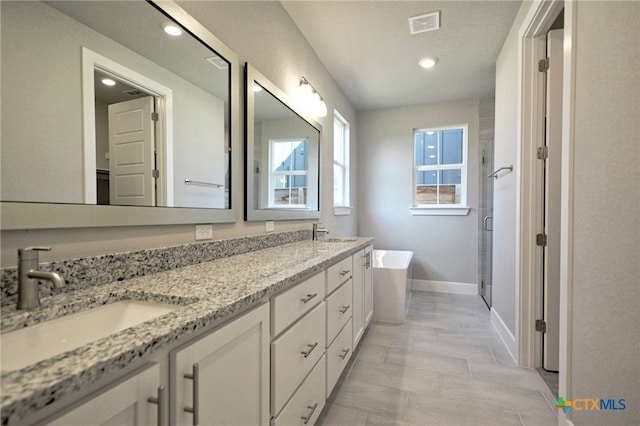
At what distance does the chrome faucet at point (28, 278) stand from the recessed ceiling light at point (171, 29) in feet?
3.26

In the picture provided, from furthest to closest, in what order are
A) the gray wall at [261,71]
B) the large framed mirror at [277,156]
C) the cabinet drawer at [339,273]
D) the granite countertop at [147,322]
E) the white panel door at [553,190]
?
the white panel door at [553,190] → the large framed mirror at [277,156] → the cabinet drawer at [339,273] → the gray wall at [261,71] → the granite countertop at [147,322]

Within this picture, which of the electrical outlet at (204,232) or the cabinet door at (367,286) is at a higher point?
the electrical outlet at (204,232)

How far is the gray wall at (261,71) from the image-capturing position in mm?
916


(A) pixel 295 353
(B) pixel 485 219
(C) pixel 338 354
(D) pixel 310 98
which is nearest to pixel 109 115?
(A) pixel 295 353

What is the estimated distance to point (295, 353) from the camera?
1.20 m

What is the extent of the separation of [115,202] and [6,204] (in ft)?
0.96

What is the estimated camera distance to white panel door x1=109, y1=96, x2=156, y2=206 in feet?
3.40

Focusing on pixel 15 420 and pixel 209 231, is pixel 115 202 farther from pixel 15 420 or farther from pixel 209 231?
pixel 15 420


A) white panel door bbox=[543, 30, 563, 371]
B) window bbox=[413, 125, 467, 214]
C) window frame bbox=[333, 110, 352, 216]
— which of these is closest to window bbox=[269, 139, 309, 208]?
window frame bbox=[333, 110, 352, 216]

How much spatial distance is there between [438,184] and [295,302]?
358 cm

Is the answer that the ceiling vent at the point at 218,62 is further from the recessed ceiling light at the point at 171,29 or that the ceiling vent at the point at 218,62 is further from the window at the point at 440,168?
the window at the point at 440,168

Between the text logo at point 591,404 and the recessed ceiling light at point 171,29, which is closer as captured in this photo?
the text logo at point 591,404

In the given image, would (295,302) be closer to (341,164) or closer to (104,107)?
(104,107)

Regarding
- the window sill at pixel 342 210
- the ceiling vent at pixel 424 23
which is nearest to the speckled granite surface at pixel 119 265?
the window sill at pixel 342 210
